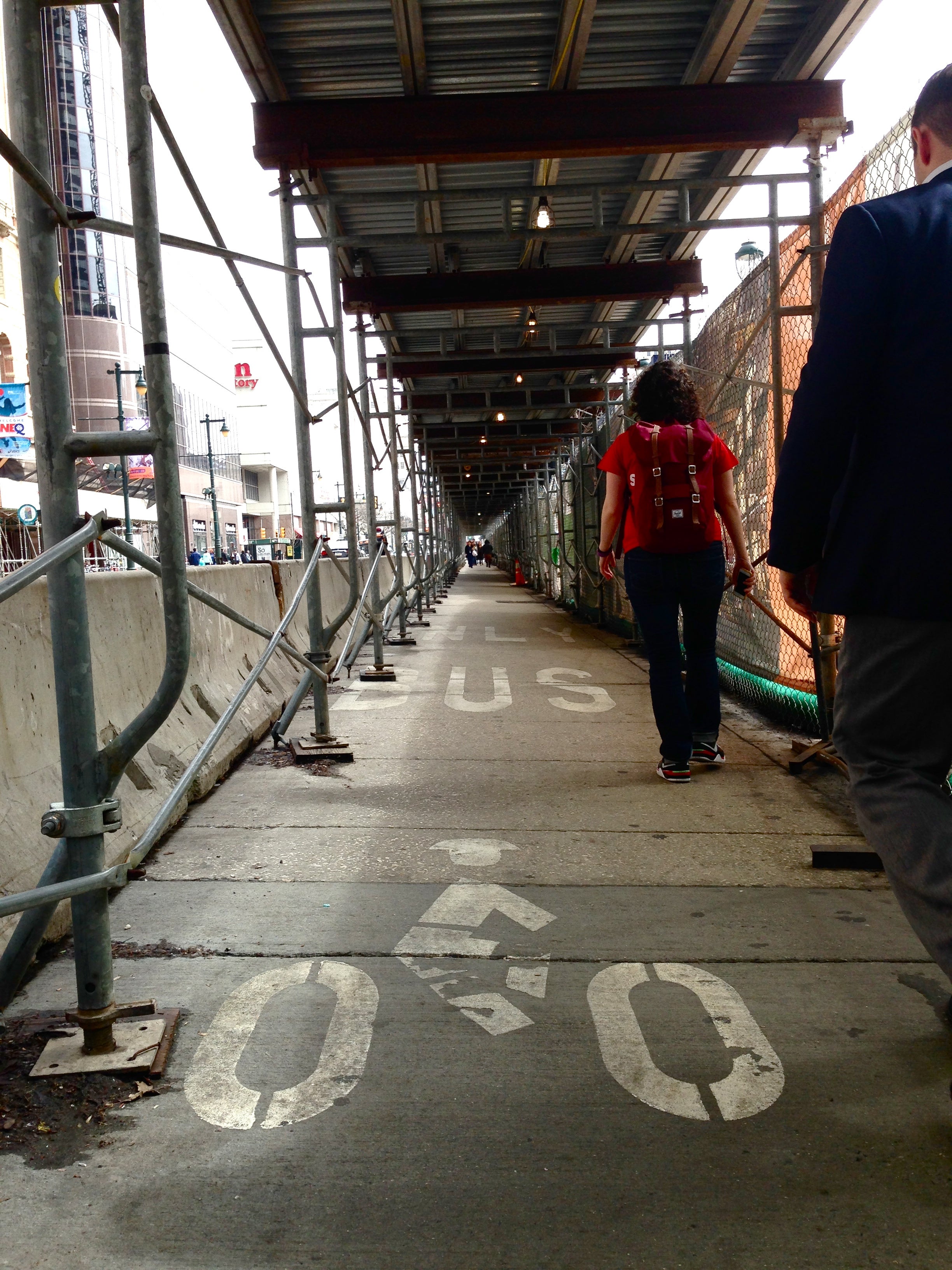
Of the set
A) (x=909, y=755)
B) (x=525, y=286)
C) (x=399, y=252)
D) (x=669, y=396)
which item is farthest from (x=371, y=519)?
(x=909, y=755)

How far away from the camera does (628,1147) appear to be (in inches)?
79.0

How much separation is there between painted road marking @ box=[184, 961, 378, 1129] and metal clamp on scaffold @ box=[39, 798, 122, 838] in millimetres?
607

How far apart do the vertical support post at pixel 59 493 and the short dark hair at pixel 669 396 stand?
3.46m

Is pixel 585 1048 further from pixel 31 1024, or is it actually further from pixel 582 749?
pixel 582 749

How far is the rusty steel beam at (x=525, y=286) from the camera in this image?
10.9 meters

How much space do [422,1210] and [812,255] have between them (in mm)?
4751

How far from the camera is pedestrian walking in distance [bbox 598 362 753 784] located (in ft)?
16.3

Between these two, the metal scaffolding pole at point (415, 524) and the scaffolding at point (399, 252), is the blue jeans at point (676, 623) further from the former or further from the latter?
the metal scaffolding pole at point (415, 524)

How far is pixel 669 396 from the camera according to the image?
202 inches

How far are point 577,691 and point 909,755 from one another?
20.0 feet

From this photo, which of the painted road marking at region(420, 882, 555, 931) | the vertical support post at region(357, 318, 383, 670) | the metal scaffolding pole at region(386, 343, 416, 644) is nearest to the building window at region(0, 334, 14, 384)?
the metal scaffolding pole at region(386, 343, 416, 644)

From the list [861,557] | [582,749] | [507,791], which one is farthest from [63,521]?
[582,749]

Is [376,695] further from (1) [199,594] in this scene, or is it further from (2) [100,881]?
(2) [100,881]

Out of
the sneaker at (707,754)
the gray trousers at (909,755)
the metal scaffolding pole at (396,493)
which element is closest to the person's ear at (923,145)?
the gray trousers at (909,755)
